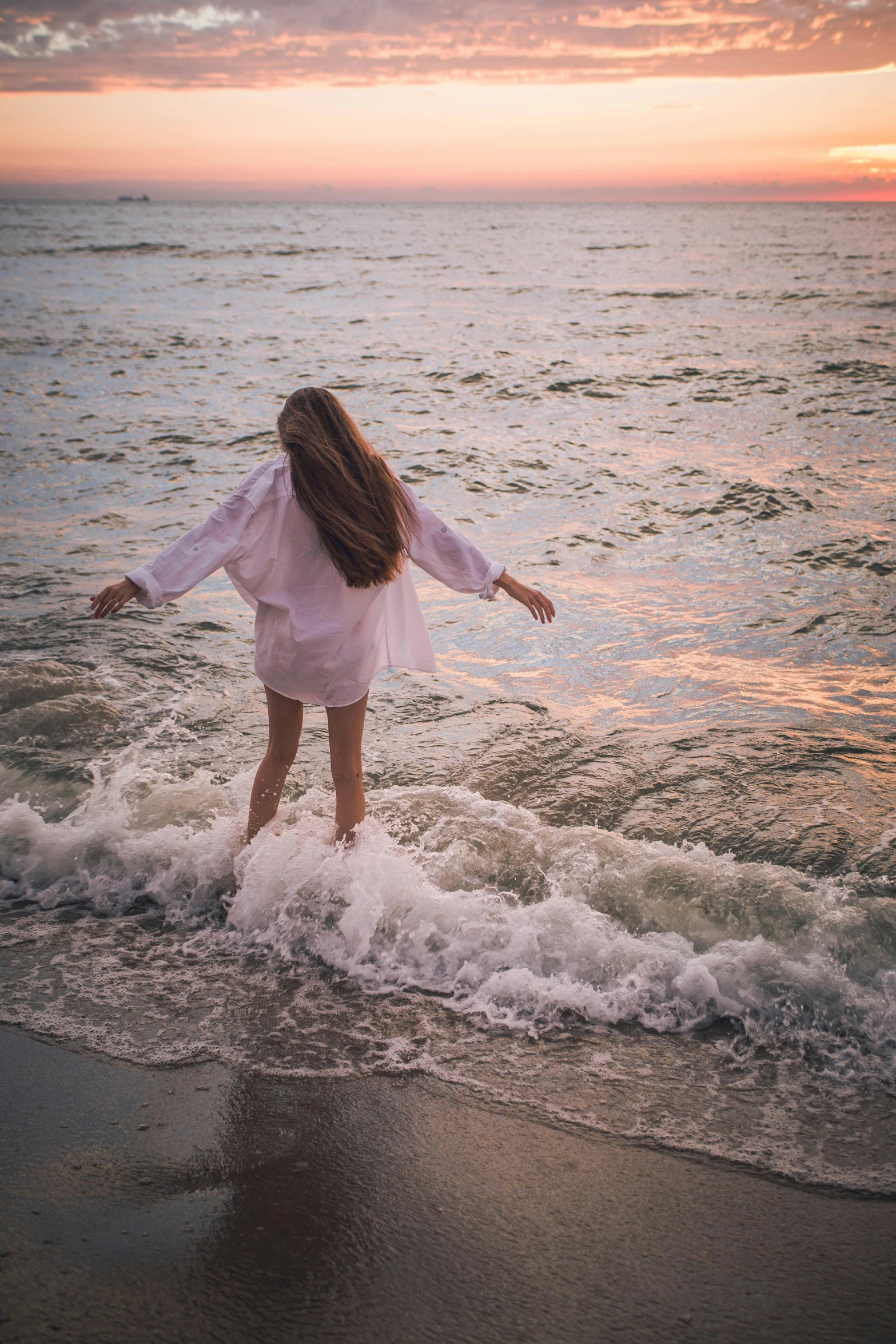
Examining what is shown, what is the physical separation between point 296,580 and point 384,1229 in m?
2.17

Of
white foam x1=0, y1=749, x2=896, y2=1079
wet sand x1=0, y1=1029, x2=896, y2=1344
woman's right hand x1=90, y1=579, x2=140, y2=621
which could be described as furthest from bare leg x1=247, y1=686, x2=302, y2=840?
wet sand x1=0, y1=1029, x2=896, y2=1344

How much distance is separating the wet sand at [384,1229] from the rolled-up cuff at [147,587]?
5.29 feet

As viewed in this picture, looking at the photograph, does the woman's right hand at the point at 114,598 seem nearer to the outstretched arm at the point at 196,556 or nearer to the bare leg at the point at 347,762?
the outstretched arm at the point at 196,556

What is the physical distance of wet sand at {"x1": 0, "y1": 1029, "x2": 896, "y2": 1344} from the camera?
199cm

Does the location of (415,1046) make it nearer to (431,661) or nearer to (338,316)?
(431,661)

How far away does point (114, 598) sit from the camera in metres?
3.24

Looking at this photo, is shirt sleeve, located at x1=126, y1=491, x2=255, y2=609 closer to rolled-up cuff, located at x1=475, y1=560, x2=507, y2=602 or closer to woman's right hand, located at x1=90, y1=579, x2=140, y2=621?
woman's right hand, located at x1=90, y1=579, x2=140, y2=621

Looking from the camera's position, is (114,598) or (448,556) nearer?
(114,598)

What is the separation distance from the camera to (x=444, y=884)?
392cm

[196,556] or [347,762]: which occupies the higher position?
[196,556]

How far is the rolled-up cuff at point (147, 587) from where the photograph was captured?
3.29 m

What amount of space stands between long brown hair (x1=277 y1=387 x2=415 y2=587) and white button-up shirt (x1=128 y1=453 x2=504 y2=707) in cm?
7

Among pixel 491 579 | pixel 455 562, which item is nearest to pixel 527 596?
pixel 491 579

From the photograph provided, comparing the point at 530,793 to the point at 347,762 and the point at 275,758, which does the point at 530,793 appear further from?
the point at 275,758
